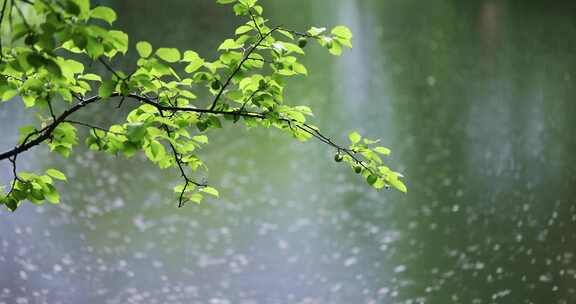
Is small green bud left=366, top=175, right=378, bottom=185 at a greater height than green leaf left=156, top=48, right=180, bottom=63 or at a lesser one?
lesser

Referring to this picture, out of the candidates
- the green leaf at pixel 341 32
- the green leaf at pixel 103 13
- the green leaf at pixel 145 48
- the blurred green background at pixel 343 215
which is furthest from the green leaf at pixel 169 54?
the blurred green background at pixel 343 215

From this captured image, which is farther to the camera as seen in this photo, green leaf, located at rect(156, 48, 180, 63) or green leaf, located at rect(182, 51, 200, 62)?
green leaf, located at rect(182, 51, 200, 62)

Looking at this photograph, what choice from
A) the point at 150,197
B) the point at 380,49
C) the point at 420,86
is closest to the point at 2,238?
the point at 150,197

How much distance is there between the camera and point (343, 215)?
1034 centimetres

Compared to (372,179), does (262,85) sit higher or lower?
higher

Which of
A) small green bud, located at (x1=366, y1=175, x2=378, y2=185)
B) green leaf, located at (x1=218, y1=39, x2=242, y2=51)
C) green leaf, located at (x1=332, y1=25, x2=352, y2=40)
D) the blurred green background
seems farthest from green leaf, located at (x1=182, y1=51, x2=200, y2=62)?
the blurred green background

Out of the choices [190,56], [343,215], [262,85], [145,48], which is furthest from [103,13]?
[343,215]

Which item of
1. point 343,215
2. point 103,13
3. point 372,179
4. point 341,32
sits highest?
point 343,215

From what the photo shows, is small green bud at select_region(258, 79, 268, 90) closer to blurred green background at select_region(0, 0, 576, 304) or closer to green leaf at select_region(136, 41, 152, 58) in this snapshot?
green leaf at select_region(136, 41, 152, 58)

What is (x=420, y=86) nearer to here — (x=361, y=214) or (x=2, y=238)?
(x=361, y=214)

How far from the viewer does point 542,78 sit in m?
17.3

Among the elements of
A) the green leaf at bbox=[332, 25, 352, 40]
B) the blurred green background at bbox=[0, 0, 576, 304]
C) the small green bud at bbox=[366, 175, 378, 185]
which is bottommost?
the small green bud at bbox=[366, 175, 378, 185]

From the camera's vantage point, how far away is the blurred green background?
825 cm

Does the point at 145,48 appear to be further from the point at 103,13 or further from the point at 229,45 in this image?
the point at 229,45
